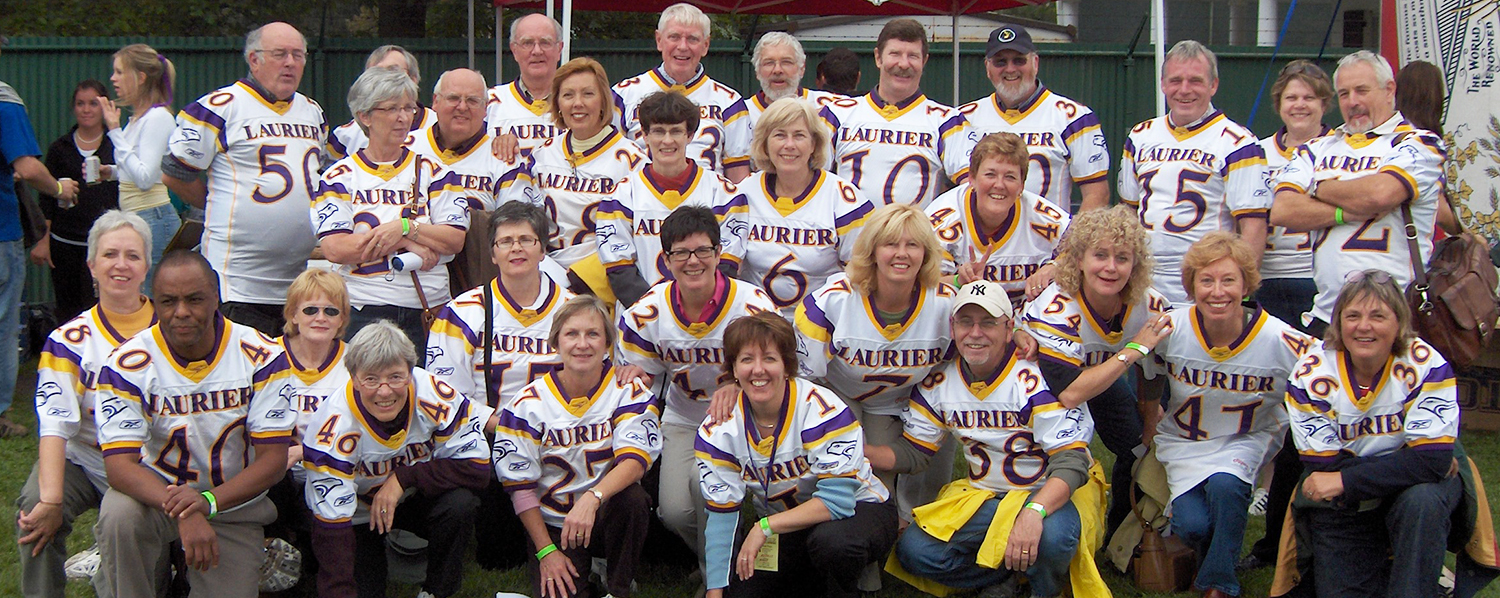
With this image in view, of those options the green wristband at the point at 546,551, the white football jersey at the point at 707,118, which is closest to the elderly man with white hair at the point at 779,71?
the white football jersey at the point at 707,118

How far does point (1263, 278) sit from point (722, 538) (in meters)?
2.90

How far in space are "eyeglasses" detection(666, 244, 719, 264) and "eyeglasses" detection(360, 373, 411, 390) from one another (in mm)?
1023

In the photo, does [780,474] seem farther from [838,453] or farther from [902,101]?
[902,101]

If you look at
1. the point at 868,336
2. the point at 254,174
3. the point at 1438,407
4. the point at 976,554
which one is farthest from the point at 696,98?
the point at 1438,407

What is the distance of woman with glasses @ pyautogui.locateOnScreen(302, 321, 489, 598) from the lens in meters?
4.21

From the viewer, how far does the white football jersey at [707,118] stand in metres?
5.74

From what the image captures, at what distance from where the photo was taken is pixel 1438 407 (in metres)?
4.07

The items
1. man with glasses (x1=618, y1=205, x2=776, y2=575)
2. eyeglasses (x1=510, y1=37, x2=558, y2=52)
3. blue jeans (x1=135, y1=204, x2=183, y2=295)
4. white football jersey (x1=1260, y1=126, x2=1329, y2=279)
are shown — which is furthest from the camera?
blue jeans (x1=135, y1=204, x2=183, y2=295)

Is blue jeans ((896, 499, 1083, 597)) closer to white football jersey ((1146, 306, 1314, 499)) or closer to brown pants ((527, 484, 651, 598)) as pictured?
white football jersey ((1146, 306, 1314, 499))

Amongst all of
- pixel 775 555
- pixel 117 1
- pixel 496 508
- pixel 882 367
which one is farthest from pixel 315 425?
pixel 117 1

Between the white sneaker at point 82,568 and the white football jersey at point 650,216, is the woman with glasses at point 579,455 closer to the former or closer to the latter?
the white football jersey at point 650,216

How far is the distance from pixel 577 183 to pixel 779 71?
4.21 feet

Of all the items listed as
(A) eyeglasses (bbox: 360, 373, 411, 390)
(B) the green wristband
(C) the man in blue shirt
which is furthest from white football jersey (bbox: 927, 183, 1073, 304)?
(C) the man in blue shirt

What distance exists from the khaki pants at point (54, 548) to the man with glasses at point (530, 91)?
7.31ft
